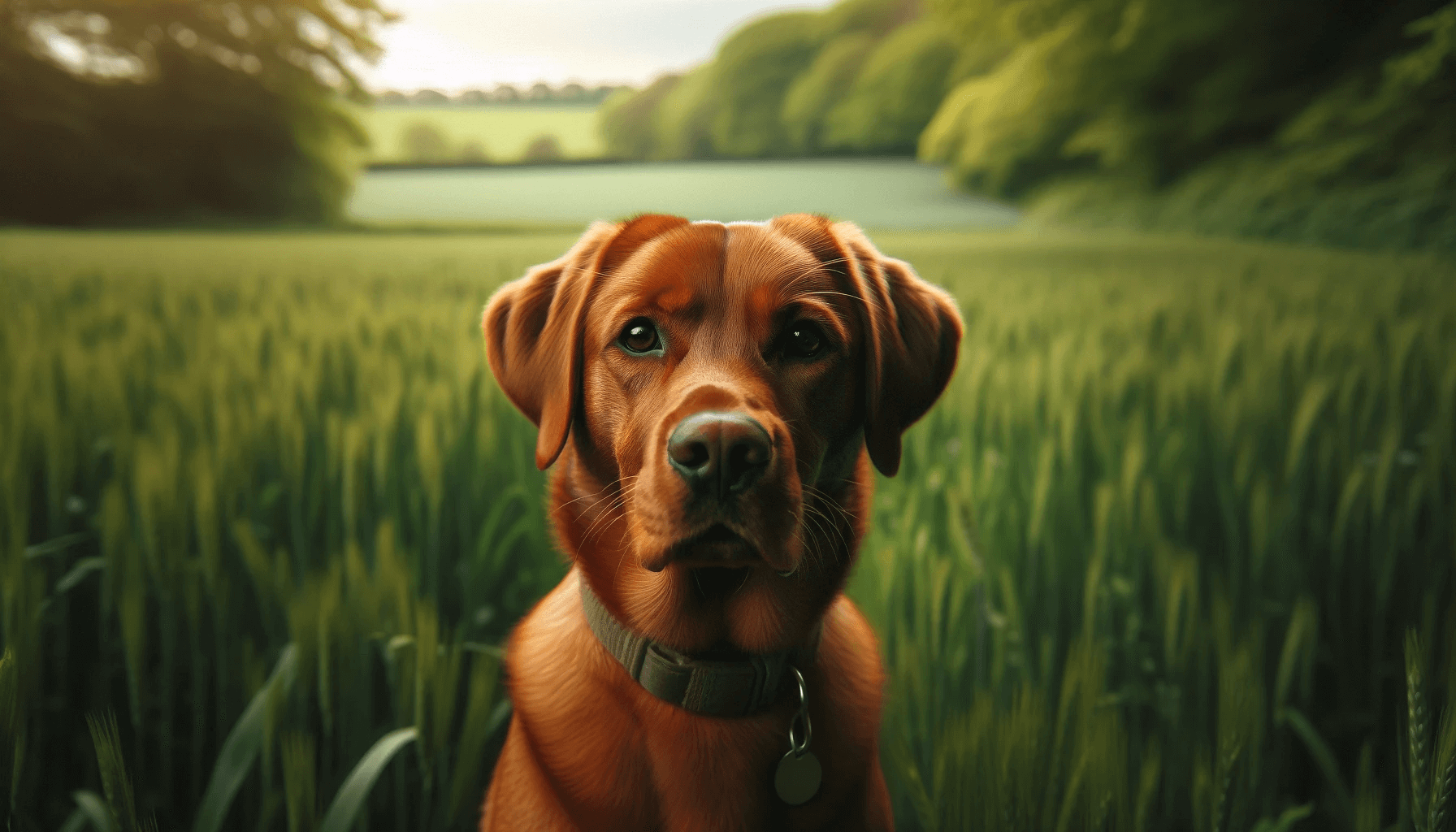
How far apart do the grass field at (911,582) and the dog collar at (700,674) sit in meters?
0.27

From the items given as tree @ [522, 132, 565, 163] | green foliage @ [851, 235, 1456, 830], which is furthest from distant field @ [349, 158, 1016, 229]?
green foliage @ [851, 235, 1456, 830]

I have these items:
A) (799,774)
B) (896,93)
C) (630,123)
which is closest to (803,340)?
(799,774)

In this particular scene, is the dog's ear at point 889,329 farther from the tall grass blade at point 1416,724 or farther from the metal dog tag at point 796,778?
the tall grass blade at point 1416,724

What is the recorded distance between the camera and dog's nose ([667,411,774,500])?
107cm

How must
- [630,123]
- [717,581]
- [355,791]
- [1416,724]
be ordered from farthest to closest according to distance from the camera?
[630,123] → [717,581] → [355,791] → [1416,724]

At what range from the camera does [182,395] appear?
2676mm

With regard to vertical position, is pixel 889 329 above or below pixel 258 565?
above

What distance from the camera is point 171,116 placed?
2153cm

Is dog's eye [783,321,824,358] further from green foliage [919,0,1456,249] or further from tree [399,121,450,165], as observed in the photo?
tree [399,121,450,165]

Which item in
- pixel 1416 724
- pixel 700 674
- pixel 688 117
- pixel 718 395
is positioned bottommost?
pixel 700 674

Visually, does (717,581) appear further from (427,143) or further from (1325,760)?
(427,143)

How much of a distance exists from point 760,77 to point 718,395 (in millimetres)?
15834

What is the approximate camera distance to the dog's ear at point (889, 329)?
56.5 inches

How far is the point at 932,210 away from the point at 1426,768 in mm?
17441
